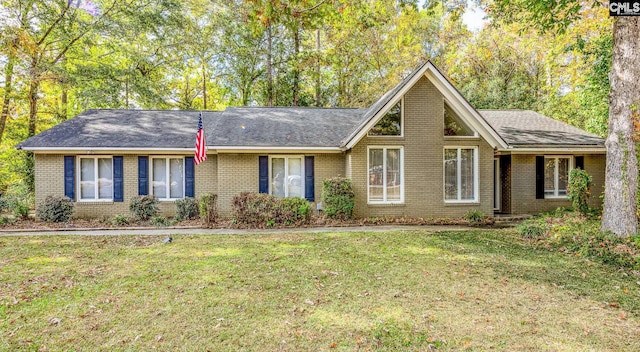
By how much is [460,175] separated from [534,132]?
17.7 feet

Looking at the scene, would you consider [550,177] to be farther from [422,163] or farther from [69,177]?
[69,177]

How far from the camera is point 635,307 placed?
4.54 m

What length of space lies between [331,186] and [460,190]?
5246 mm

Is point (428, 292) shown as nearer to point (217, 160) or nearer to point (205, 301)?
point (205, 301)

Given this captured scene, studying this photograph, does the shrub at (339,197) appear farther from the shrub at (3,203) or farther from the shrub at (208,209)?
the shrub at (3,203)

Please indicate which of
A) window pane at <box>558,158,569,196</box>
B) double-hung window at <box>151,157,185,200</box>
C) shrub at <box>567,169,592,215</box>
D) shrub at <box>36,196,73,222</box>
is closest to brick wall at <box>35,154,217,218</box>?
double-hung window at <box>151,157,185,200</box>

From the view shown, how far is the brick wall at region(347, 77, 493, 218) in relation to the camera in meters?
11.8

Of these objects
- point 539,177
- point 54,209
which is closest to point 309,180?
point 54,209

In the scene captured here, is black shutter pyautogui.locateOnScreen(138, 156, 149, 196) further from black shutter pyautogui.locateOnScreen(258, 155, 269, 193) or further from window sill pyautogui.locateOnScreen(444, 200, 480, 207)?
window sill pyautogui.locateOnScreen(444, 200, 480, 207)

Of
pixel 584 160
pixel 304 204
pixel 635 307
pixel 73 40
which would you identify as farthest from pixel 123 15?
pixel 584 160

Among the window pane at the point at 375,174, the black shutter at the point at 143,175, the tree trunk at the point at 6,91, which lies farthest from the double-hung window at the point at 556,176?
the tree trunk at the point at 6,91

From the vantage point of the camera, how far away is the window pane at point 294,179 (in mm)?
12773

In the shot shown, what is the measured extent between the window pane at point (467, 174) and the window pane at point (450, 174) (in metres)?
0.24

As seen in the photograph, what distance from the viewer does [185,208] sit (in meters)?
12.1
